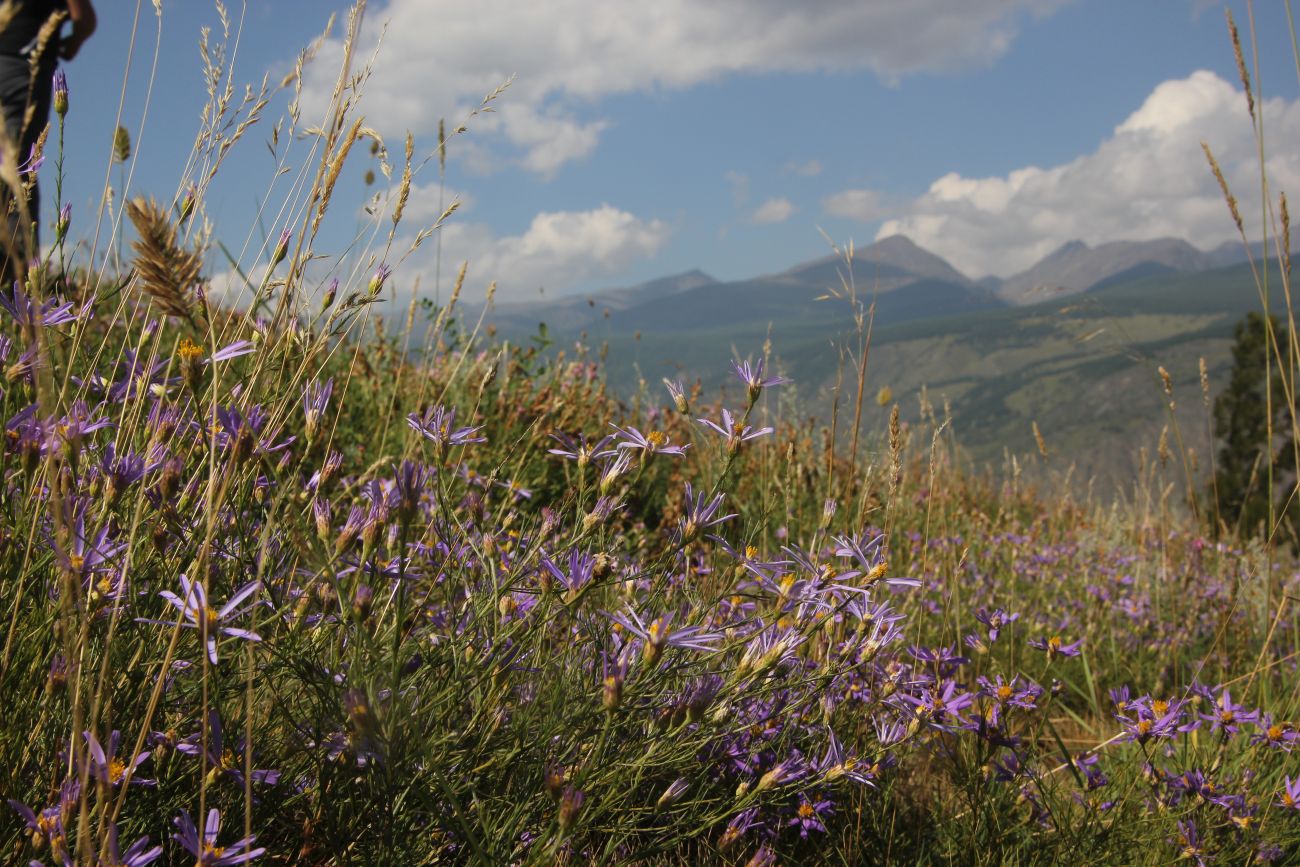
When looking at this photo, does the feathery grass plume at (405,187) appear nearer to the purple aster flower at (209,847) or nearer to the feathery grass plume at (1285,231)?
the purple aster flower at (209,847)

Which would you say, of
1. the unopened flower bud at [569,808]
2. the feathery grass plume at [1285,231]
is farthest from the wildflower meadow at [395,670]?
the feathery grass plume at [1285,231]

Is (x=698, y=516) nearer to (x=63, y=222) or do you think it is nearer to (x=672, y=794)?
(x=672, y=794)

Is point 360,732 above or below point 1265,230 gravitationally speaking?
below

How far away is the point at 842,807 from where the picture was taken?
1.87 meters

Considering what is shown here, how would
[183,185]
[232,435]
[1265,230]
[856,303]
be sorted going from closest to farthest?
[232,435]
[183,185]
[856,303]
[1265,230]

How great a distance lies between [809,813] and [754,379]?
0.84m

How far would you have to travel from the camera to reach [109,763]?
3.60ft

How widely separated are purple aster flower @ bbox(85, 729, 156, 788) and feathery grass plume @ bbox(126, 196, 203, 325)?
0.46 m

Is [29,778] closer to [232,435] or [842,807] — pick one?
[232,435]

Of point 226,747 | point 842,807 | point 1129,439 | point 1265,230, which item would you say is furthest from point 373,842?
point 1129,439

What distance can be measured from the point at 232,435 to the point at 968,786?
1.40 m

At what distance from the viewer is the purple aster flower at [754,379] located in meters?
1.54

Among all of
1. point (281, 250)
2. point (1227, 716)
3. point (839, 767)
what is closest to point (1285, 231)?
point (1227, 716)

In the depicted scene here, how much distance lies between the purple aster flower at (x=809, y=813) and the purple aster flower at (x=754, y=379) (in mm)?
786
